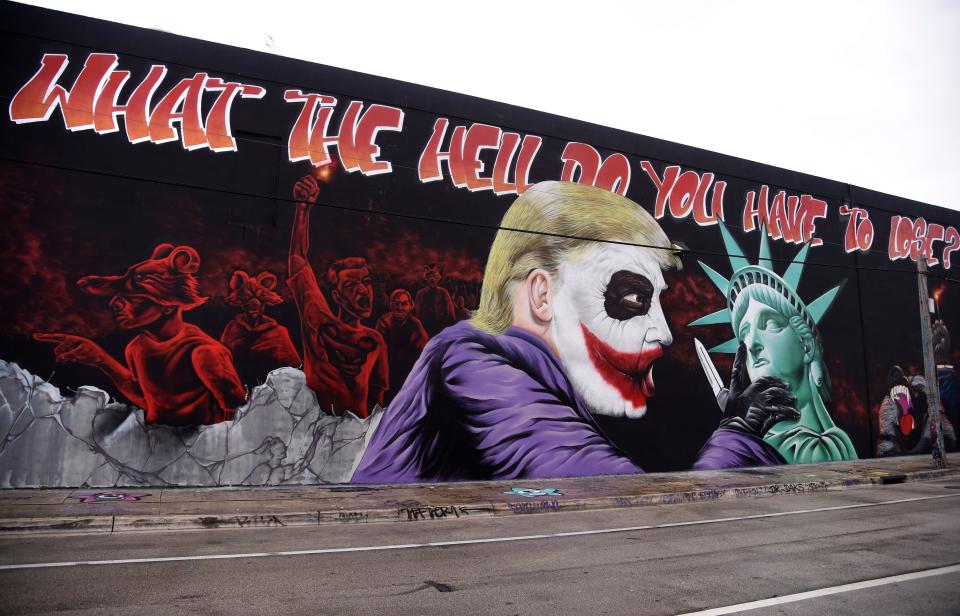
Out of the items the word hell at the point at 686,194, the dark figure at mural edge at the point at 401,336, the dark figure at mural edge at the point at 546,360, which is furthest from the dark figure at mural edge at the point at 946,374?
the dark figure at mural edge at the point at 401,336

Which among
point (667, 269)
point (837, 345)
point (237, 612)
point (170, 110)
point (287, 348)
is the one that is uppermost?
point (170, 110)

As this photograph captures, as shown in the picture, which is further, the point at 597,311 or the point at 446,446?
the point at 597,311

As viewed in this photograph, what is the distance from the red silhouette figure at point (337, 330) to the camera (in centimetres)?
1311

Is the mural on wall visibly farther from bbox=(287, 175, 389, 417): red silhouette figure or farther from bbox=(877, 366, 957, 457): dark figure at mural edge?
bbox=(877, 366, 957, 457): dark figure at mural edge

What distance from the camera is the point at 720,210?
727 inches

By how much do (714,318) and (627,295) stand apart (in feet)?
9.41

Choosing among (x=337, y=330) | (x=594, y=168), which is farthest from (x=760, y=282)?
(x=337, y=330)

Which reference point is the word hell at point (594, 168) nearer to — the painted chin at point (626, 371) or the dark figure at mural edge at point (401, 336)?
the painted chin at point (626, 371)

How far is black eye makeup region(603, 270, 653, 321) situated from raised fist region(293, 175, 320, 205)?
6889 mm

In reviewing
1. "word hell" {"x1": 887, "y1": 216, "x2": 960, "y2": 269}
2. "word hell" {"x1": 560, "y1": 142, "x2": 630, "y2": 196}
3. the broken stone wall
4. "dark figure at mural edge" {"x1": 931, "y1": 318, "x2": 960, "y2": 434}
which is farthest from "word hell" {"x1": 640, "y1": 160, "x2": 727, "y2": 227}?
"dark figure at mural edge" {"x1": 931, "y1": 318, "x2": 960, "y2": 434}

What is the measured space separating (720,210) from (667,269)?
2648 mm

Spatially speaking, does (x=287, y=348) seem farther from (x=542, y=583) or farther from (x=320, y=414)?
(x=542, y=583)

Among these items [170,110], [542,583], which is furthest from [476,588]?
[170,110]

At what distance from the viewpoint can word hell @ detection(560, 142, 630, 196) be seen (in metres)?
16.4
